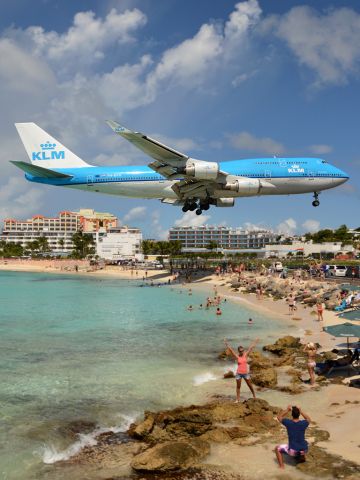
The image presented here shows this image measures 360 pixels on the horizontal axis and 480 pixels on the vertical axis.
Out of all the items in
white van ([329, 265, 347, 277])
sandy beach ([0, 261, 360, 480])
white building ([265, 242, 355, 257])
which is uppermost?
white building ([265, 242, 355, 257])

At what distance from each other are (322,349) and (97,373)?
9979 millimetres

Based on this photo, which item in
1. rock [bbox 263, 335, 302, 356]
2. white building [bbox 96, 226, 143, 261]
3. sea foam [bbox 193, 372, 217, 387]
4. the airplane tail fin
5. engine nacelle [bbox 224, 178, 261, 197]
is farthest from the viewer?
white building [bbox 96, 226, 143, 261]

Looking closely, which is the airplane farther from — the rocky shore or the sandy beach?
the rocky shore

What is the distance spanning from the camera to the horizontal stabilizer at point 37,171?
38.8 metres

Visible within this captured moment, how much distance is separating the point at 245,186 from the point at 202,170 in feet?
19.1

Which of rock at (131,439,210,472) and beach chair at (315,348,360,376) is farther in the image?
beach chair at (315,348,360,376)

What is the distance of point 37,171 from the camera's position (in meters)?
40.2

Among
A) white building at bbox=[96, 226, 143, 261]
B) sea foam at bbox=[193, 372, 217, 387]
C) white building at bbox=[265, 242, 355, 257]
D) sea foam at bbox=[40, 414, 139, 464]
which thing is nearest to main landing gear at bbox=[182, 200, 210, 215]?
sea foam at bbox=[193, 372, 217, 387]

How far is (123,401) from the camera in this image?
13.8m

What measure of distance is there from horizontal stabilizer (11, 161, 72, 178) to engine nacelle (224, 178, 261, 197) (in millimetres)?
15457

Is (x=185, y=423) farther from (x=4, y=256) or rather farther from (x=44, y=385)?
(x=4, y=256)

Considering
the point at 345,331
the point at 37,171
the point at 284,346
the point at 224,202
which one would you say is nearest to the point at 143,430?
the point at 345,331

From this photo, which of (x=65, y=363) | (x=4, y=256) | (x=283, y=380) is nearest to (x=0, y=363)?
(x=65, y=363)

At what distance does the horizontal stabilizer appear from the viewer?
3881 centimetres
